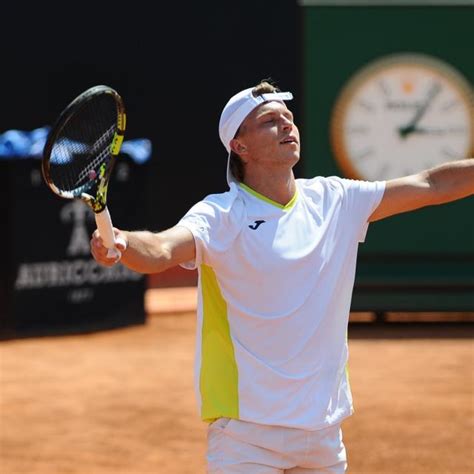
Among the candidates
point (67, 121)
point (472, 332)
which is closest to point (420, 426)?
point (472, 332)

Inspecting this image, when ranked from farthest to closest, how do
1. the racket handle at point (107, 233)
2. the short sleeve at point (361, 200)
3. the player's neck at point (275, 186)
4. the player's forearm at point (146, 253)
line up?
1. the short sleeve at point (361, 200)
2. the player's neck at point (275, 186)
3. the player's forearm at point (146, 253)
4. the racket handle at point (107, 233)

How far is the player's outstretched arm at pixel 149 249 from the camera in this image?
347cm

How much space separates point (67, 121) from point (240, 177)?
70 cm

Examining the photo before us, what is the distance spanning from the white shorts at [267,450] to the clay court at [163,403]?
10.8ft

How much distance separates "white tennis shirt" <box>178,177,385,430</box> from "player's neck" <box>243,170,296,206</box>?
46 millimetres

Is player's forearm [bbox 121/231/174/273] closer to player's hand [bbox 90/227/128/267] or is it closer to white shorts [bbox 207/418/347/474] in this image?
player's hand [bbox 90/227/128/267]

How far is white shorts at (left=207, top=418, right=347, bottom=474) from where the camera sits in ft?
13.0

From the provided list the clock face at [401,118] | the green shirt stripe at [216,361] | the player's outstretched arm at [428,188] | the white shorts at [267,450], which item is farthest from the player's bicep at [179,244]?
the clock face at [401,118]

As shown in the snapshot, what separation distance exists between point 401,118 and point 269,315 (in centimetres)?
892

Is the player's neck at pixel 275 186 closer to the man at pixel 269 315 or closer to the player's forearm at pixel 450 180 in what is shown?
the man at pixel 269 315

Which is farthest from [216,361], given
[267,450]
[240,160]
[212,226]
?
[240,160]

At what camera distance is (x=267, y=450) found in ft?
13.1

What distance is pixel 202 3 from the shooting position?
50.3ft

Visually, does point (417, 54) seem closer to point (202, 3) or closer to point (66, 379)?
point (202, 3)
